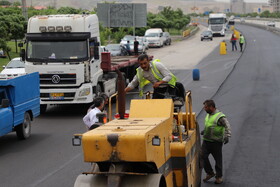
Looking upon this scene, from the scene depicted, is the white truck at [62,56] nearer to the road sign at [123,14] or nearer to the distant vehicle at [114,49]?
the distant vehicle at [114,49]

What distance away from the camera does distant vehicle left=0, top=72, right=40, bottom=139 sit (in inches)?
575

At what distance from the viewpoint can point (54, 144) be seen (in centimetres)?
1536

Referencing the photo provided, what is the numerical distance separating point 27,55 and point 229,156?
921 cm

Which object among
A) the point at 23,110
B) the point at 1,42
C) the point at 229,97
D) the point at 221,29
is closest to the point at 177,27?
the point at 221,29

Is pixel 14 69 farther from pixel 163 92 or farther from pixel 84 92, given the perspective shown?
pixel 163 92

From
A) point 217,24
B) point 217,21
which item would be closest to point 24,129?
point 217,21

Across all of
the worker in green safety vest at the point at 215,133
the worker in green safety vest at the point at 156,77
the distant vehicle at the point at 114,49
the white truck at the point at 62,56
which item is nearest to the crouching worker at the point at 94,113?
the worker in green safety vest at the point at 156,77

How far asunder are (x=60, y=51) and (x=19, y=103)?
4.38 meters

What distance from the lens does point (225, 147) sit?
14359 mm

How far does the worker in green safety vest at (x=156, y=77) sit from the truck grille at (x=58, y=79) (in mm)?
9225

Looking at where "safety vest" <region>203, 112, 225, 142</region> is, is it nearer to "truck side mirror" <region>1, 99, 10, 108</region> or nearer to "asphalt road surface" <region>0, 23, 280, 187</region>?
"asphalt road surface" <region>0, 23, 280, 187</region>

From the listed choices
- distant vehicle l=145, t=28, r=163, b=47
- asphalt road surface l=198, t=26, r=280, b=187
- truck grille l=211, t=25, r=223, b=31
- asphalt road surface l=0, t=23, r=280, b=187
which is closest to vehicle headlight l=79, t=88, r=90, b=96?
asphalt road surface l=0, t=23, r=280, b=187

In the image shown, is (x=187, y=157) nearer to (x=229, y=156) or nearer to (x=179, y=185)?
(x=179, y=185)

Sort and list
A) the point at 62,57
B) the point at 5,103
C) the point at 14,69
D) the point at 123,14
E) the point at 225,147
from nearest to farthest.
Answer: the point at 225,147 < the point at 5,103 < the point at 62,57 < the point at 14,69 < the point at 123,14
